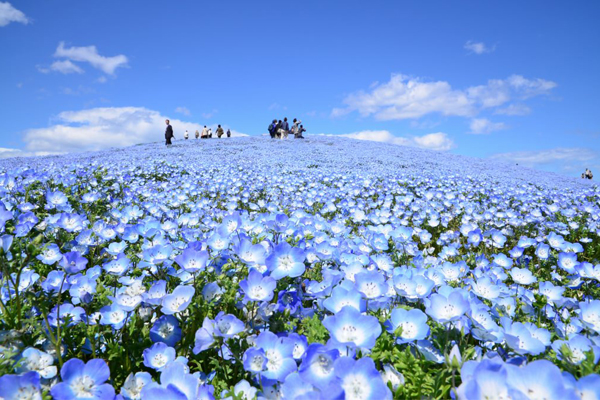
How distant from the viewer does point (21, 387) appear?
3.65ft

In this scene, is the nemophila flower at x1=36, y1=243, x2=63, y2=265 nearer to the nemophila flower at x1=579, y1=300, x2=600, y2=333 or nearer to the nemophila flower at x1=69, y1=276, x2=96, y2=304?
the nemophila flower at x1=69, y1=276, x2=96, y2=304

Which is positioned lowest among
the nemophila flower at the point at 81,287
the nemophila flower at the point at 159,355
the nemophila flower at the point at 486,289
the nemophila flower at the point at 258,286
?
the nemophila flower at the point at 159,355

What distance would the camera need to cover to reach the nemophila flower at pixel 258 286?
59.4 inches

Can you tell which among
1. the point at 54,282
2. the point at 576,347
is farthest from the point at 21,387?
the point at 576,347

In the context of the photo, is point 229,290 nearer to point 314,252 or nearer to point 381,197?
point 314,252

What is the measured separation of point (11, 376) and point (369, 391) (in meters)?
1.18

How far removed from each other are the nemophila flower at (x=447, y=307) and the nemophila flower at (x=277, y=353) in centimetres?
59

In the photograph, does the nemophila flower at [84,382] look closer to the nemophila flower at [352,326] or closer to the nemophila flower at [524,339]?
the nemophila flower at [352,326]

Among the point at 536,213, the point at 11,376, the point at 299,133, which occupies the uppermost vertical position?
the point at 299,133

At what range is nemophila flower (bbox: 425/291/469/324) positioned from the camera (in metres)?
1.36

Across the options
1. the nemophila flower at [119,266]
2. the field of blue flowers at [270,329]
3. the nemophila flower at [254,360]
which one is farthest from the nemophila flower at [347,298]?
the nemophila flower at [119,266]

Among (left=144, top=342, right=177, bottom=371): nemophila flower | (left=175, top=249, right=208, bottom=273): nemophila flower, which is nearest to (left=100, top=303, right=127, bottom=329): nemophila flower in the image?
(left=144, top=342, right=177, bottom=371): nemophila flower

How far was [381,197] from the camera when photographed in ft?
27.1

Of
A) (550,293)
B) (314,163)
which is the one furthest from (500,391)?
(314,163)
